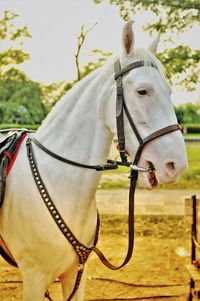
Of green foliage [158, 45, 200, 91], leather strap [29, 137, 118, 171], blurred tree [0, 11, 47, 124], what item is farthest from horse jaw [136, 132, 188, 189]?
blurred tree [0, 11, 47, 124]

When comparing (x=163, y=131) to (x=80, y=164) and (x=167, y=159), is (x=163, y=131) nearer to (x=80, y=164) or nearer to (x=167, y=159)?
(x=167, y=159)

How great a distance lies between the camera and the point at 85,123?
2.15 meters

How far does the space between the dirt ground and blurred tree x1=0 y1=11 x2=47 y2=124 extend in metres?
4.94

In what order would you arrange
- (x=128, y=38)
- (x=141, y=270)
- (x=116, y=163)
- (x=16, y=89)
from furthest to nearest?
(x=16, y=89) → (x=141, y=270) → (x=116, y=163) → (x=128, y=38)

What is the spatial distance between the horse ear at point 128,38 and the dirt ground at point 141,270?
8.47 feet

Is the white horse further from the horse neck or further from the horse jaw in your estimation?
the horse jaw

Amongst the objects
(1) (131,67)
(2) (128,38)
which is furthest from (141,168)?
(2) (128,38)

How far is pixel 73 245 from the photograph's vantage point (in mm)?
2162

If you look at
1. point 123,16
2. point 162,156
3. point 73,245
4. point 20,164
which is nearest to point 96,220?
Result: point 73,245

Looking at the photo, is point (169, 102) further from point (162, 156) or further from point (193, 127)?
point (193, 127)

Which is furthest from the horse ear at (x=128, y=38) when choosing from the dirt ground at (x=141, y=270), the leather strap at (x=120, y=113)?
the dirt ground at (x=141, y=270)

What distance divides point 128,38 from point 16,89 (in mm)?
9565

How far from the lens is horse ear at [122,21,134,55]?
185 centimetres

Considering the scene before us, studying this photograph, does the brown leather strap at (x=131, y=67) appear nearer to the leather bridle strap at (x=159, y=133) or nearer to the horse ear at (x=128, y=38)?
the horse ear at (x=128, y=38)
